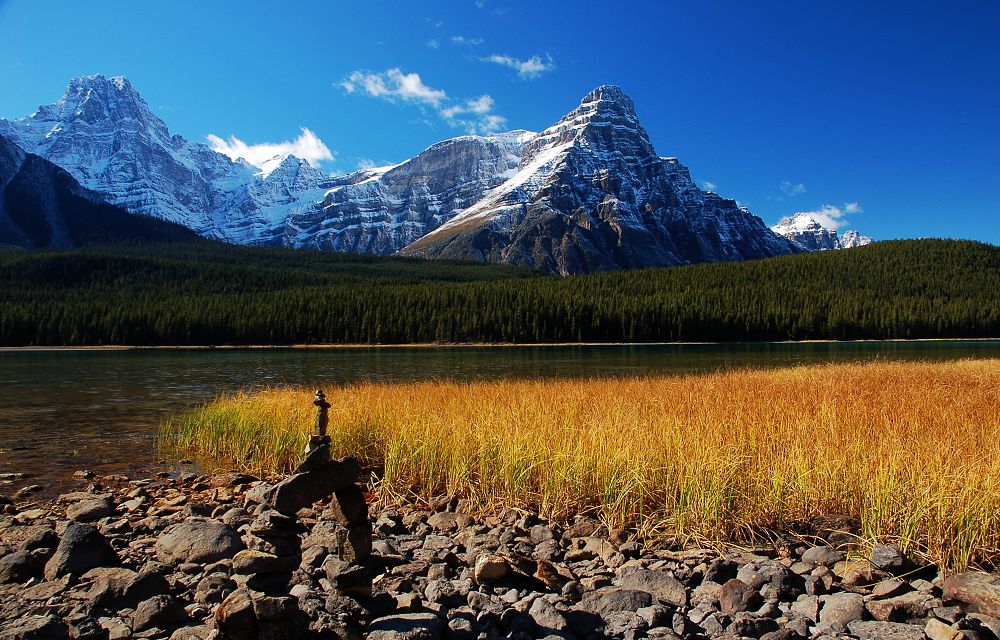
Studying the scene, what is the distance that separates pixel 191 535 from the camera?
7605mm

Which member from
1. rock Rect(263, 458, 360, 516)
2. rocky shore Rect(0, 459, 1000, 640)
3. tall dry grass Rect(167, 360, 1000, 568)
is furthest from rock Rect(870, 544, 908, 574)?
rock Rect(263, 458, 360, 516)

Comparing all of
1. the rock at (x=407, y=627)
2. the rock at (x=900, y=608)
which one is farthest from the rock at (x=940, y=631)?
the rock at (x=407, y=627)

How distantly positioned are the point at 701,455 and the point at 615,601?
3.40 metres

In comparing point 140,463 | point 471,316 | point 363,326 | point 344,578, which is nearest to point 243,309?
point 363,326

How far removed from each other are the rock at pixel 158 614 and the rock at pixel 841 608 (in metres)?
5.76

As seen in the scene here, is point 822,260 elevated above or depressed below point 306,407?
above

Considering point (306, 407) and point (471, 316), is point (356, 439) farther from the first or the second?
point (471, 316)

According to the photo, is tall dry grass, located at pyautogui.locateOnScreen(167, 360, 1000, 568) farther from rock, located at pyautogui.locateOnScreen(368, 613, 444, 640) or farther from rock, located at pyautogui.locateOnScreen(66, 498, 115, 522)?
rock, located at pyautogui.locateOnScreen(66, 498, 115, 522)

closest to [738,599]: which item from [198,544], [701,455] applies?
[701,455]

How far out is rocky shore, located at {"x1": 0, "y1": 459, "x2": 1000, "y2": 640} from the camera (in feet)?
16.0

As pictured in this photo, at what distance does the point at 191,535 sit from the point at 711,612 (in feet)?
21.1

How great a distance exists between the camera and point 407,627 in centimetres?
484

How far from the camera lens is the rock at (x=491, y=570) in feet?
20.0

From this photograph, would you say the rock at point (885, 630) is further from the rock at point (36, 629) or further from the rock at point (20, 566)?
the rock at point (20, 566)
